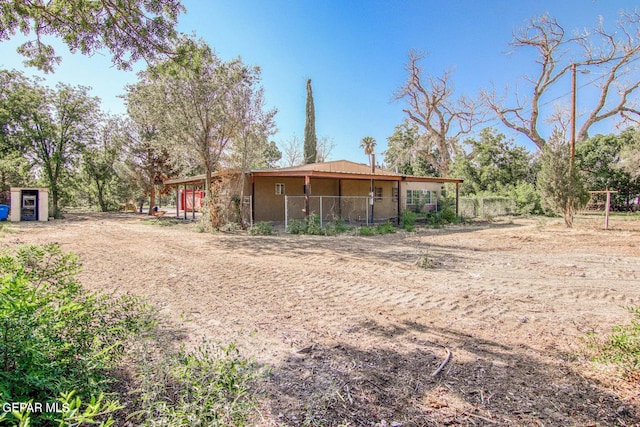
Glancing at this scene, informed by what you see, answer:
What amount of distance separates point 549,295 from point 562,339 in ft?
5.84

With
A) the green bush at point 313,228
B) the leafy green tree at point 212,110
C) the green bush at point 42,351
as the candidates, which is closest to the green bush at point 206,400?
Result: the green bush at point 42,351

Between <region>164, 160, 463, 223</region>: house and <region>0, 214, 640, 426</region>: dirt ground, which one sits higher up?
<region>164, 160, 463, 223</region>: house

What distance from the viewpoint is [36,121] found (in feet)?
72.3

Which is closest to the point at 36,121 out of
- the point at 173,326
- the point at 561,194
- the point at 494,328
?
the point at 173,326

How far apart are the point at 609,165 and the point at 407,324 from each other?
104ft

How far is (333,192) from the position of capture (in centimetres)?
1952

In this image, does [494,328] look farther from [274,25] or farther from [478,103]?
[478,103]

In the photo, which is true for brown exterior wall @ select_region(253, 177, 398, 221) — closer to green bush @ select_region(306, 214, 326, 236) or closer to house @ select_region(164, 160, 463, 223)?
house @ select_region(164, 160, 463, 223)

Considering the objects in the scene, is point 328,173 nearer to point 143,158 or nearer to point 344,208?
point 344,208

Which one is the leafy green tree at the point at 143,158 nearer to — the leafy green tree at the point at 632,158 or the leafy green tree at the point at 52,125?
the leafy green tree at the point at 52,125

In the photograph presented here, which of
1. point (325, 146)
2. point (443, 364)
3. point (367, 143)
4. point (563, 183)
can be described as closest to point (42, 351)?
point (443, 364)

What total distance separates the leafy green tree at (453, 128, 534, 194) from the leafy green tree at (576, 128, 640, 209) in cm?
452

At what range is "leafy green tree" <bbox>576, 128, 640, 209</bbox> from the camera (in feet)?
81.5

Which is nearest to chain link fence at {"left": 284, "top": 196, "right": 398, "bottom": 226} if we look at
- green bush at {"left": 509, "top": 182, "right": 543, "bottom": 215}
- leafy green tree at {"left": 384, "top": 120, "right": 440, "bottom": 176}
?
green bush at {"left": 509, "top": 182, "right": 543, "bottom": 215}
